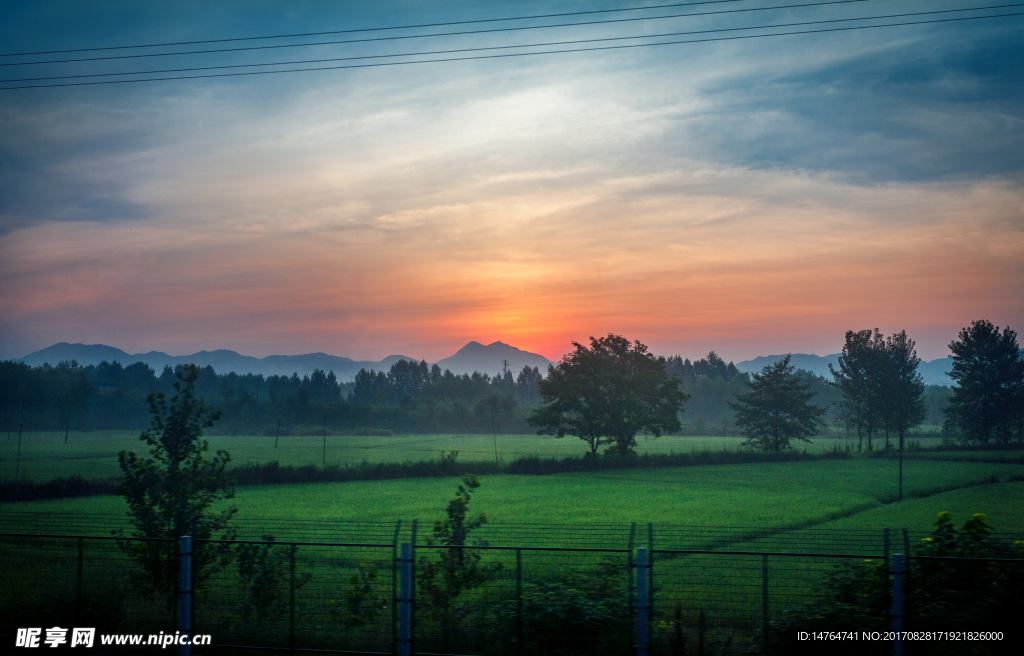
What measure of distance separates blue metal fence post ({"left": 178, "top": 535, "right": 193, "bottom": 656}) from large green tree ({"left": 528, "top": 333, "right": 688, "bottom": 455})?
184ft

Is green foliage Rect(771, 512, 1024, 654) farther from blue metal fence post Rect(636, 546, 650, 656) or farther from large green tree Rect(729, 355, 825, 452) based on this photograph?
large green tree Rect(729, 355, 825, 452)

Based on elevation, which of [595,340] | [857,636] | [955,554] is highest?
[595,340]

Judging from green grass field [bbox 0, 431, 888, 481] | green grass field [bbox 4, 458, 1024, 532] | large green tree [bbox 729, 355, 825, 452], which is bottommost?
green grass field [bbox 0, 431, 888, 481]

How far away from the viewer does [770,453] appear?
63.2m

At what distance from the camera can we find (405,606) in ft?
28.8

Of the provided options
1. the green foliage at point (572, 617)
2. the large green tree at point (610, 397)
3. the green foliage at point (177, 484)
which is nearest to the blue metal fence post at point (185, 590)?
the green foliage at point (177, 484)

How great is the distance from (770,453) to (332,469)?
40381mm

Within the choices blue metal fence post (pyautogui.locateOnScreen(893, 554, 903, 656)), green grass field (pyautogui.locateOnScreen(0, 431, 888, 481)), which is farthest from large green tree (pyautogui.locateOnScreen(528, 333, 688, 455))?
blue metal fence post (pyautogui.locateOnScreen(893, 554, 903, 656))

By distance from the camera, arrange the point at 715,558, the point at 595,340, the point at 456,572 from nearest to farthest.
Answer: the point at 456,572, the point at 715,558, the point at 595,340

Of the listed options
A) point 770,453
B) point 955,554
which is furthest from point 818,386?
point 955,554

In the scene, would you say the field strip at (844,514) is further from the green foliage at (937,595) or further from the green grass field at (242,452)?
the green grass field at (242,452)

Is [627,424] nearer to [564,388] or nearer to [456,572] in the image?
[564,388]

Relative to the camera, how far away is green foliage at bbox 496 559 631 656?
9172mm

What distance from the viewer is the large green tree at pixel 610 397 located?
64.6 meters
